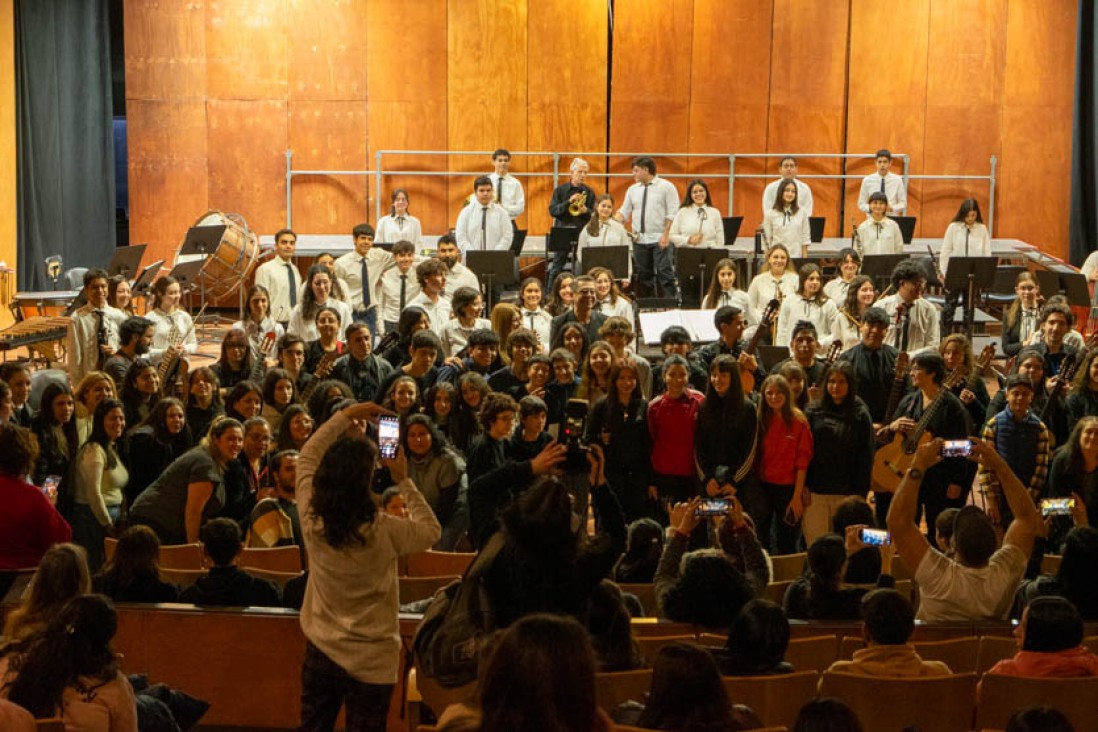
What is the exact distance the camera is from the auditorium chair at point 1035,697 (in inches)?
162

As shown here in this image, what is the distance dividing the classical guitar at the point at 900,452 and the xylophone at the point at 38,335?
21.9 feet

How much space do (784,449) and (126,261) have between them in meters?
6.95

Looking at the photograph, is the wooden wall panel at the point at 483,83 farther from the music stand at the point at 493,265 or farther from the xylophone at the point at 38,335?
the xylophone at the point at 38,335

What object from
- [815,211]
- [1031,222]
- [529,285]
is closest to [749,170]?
[815,211]

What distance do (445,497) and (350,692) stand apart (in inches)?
106

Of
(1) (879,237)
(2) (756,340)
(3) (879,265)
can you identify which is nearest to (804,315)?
(2) (756,340)

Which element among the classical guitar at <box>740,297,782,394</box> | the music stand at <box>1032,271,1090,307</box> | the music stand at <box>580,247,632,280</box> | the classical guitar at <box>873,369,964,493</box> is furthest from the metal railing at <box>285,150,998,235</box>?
the classical guitar at <box>873,369,964,493</box>

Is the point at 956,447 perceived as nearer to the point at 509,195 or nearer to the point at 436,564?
the point at 436,564

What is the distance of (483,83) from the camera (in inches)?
643

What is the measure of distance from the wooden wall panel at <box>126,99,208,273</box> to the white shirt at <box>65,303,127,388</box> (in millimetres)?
7022

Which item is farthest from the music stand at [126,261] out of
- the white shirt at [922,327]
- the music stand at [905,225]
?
the music stand at [905,225]

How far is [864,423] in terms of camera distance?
7.17m

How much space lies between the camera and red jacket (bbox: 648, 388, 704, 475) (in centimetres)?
715

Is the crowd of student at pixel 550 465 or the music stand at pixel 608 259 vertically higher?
the music stand at pixel 608 259
